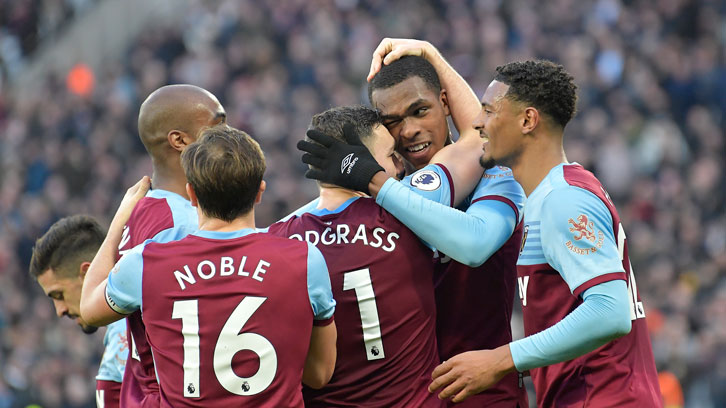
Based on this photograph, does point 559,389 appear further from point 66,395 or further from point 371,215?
point 66,395

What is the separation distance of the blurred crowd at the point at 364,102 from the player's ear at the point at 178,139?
29.5 feet

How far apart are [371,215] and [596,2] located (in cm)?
1593

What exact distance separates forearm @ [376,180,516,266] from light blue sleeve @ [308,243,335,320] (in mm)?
469

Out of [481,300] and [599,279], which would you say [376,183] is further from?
[599,279]

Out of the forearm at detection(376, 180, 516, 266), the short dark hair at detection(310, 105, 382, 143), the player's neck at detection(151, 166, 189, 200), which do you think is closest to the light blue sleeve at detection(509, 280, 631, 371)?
the forearm at detection(376, 180, 516, 266)

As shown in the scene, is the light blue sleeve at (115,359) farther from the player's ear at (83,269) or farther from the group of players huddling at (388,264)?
the group of players huddling at (388,264)

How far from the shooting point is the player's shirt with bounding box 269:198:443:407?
446cm

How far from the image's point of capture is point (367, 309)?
4.46 meters

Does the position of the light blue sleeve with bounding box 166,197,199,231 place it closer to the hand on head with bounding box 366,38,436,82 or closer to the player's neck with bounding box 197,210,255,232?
the player's neck with bounding box 197,210,255,232

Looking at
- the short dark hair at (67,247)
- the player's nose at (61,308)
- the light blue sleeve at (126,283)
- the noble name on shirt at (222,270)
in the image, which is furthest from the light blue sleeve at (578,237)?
the player's nose at (61,308)

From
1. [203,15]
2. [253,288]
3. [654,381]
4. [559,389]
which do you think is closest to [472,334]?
[559,389]

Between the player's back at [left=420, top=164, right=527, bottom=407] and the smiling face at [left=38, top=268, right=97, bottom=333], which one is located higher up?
the smiling face at [left=38, top=268, right=97, bottom=333]

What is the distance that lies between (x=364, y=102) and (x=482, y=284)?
13.3 meters

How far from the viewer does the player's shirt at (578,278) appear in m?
4.22
